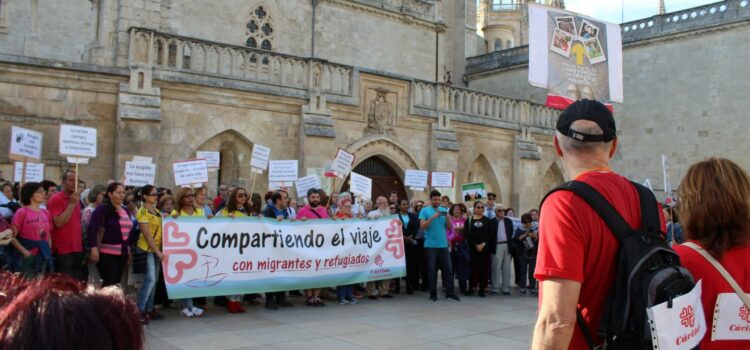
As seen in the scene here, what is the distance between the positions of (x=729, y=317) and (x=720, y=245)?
312 millimetres

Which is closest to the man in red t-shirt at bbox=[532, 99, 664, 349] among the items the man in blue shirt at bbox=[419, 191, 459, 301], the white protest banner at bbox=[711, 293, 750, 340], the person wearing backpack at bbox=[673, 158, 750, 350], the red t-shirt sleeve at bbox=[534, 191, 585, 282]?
the red t-shirt sleeve at bbox=[534, 191, 585, 282]

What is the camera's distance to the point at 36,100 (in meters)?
13.0

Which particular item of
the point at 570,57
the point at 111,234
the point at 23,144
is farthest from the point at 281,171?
the point at 570,57

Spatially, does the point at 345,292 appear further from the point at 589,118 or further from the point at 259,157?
the point at 589,118

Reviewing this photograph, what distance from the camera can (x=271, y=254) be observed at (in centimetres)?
939

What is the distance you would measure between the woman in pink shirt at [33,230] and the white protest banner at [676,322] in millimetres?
7230

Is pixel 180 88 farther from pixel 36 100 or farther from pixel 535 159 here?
pixel 535 159

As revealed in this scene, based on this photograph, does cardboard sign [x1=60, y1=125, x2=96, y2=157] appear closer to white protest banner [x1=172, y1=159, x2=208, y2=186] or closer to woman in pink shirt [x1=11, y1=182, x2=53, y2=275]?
white protest banner [x1=172, y1=159, x2=208, y2=186]

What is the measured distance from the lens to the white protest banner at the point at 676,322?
221 cm

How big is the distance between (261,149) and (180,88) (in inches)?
129

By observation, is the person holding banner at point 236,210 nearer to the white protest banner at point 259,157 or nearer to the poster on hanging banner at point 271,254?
the poster on hanging banner at point 271,254

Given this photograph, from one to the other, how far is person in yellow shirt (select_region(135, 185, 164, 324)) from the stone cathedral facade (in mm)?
5403

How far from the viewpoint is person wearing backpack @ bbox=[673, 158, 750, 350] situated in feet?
8.53

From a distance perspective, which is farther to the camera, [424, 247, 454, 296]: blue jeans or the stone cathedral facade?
the stone cathedral facade
